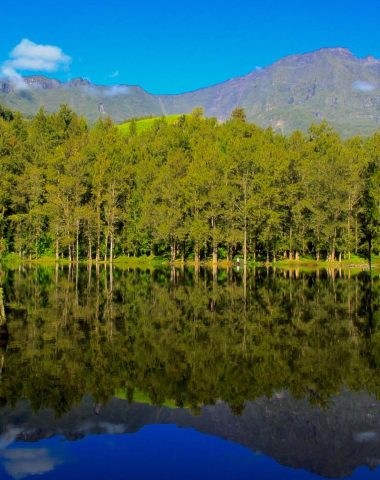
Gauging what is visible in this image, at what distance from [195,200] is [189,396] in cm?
8765

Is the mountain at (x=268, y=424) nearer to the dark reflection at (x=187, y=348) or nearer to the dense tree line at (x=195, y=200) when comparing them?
the dark reflection at (x=187, y=348)

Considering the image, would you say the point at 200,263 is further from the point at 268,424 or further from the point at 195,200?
the point at 268,424

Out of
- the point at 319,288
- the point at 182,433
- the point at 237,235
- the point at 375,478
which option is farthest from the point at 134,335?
the point at 237,235

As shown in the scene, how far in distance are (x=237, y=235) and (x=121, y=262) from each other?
25.3 metres

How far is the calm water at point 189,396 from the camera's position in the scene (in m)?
13.0

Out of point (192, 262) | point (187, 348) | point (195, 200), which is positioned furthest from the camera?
point (192, 262)

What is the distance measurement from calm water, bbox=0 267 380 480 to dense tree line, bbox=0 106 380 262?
6954cm

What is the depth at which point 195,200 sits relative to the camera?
342 feet

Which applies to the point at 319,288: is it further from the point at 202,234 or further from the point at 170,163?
the point at 170,163

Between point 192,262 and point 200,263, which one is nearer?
point 200,263

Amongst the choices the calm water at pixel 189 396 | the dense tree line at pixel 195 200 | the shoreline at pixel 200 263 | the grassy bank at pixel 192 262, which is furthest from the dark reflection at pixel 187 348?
the dense tree line at pixel 195 200

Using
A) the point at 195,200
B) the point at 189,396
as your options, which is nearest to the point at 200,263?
the point at 195,200

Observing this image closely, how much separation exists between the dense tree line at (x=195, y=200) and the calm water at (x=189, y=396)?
69.5 meters

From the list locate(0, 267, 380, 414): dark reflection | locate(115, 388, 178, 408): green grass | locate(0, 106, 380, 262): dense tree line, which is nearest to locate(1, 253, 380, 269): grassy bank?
locate(0, 106, 380, 262): dense tree line
